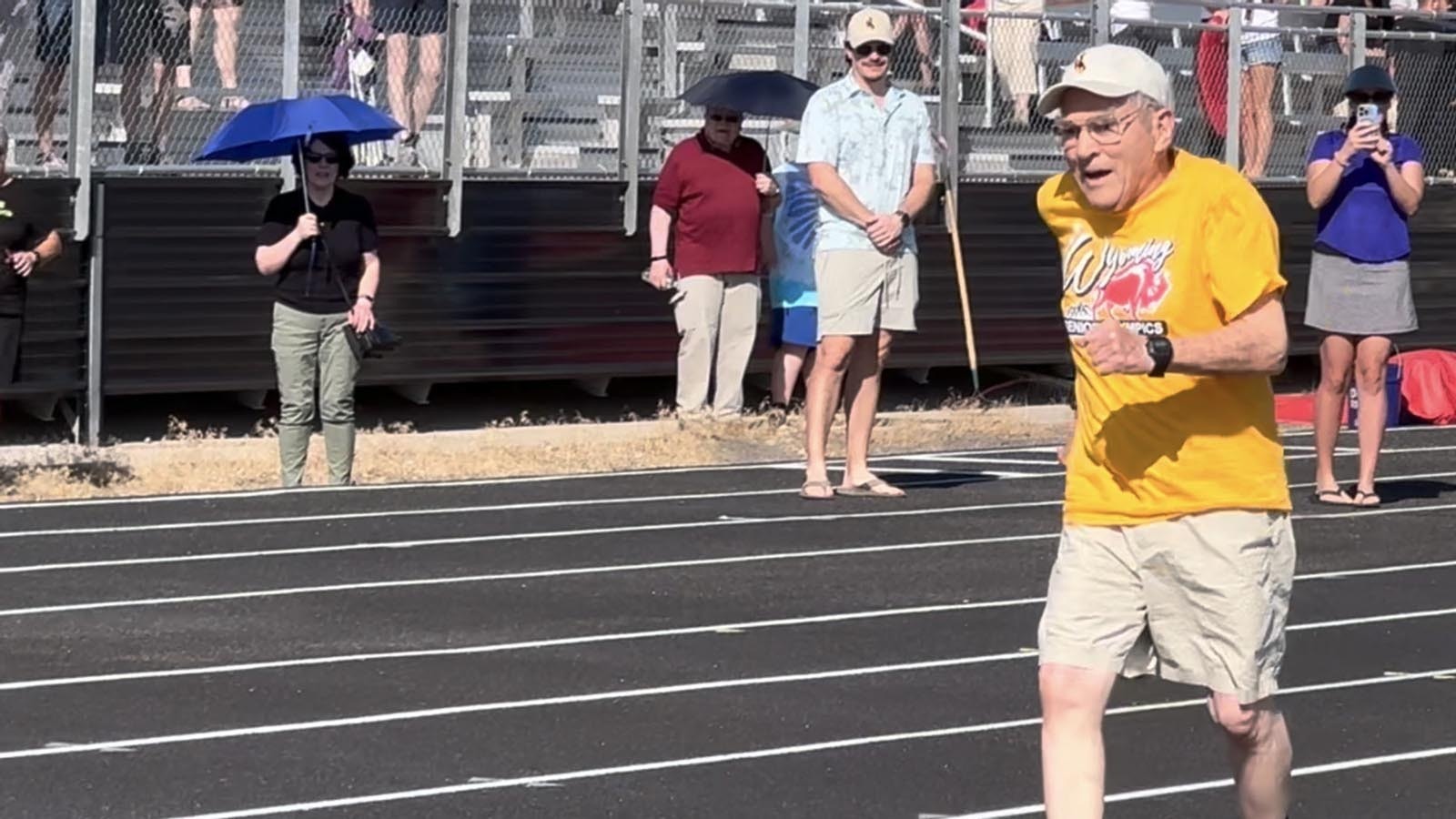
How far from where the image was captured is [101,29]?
1494 centimetres

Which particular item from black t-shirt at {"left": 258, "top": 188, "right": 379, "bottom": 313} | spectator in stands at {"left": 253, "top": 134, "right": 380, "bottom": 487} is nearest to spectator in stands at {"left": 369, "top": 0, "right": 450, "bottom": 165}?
spectator in stands at {"left": 253, "top": 134, "right": 380, "bottom": 487}

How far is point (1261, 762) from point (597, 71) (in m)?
11.3

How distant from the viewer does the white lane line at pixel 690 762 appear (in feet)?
22.3

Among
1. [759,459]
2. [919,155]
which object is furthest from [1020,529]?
[759,459]

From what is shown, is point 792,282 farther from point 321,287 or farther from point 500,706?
point 500,706

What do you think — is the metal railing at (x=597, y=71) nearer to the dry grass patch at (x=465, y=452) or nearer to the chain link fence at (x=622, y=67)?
the chain link fence at (x=622, y=67)

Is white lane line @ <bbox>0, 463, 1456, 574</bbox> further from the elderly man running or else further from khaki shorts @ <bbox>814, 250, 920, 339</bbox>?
the elderly man running

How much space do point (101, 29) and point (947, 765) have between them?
Result: 354 inches

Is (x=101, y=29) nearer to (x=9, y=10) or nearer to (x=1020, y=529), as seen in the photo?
(x=9, y=10)

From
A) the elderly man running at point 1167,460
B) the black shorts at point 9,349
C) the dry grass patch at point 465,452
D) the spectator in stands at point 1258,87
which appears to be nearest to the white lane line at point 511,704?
the elderly man running at point 1167,460

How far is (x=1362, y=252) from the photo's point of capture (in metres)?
12.3

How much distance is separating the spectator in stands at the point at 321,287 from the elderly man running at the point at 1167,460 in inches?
288

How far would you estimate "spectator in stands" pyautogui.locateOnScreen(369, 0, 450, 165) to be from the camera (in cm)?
1579

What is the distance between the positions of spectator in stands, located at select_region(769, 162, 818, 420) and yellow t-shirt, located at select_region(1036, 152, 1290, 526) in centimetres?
1009
